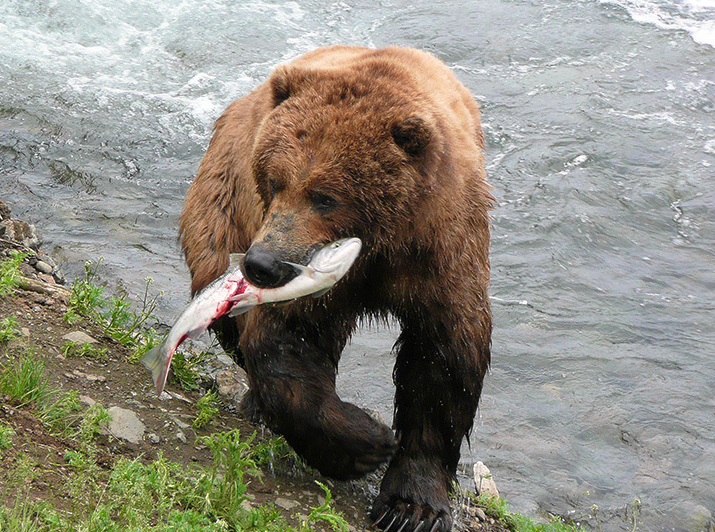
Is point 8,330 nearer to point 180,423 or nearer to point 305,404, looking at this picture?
point 180,423

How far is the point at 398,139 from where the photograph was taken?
3428mm

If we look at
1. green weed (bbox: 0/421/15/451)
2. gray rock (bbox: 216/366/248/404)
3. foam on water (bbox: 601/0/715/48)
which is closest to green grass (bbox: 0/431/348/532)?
green weed (bbox: 0/421/15/451)

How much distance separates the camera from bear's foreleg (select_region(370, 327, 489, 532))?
160 inches

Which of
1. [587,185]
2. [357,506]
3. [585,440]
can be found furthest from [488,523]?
[587,185]

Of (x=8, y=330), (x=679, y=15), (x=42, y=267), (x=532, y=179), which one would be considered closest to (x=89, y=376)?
(x=8, y=330)

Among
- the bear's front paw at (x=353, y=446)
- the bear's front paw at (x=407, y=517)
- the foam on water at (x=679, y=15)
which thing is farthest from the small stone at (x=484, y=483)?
the foam on water at (x=679, y=15)

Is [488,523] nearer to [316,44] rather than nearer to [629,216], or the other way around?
[629,216]

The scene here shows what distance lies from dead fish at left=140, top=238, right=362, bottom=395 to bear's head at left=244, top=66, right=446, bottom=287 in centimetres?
10

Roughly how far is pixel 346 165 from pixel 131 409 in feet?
5.43

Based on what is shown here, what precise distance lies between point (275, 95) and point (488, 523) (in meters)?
2.32

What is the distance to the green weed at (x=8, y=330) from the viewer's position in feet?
13.7

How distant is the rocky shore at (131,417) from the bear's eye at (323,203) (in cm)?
115

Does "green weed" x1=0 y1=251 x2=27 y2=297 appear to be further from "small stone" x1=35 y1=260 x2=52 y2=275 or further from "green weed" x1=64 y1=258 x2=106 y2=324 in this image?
"small stone" x1=35 y1=260 x2=52 y2=275

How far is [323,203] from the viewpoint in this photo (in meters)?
3.38
